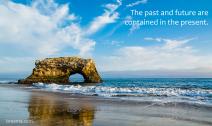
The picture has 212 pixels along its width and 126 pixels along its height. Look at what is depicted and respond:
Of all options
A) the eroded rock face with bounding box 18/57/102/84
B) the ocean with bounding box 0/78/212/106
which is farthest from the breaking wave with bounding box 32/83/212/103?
the eroded rock face with bounding box 18/57/102/84

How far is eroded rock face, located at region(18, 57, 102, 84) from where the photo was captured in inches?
2422

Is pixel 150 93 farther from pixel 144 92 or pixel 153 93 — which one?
pixel 144 92

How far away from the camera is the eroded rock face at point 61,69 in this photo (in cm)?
6153

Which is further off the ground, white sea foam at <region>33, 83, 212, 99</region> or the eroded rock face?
the eroded rock face

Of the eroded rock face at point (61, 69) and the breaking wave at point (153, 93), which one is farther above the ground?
the eroded rock face at point (61, 69)

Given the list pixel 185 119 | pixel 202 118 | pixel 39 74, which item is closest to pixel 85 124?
pixel 185 119

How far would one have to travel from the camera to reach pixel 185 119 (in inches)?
388

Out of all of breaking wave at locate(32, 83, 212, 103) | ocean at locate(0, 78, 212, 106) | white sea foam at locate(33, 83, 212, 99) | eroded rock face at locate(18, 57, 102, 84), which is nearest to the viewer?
ocean at locate(0, 78, 212, 106)

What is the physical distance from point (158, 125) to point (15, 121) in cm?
395

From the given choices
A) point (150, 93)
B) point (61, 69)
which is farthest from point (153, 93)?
point (61, 69)

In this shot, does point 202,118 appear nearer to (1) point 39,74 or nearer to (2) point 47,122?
(2) point 47,122

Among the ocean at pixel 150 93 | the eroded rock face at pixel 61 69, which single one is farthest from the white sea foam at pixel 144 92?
the eroded rock face at pixel 61 69

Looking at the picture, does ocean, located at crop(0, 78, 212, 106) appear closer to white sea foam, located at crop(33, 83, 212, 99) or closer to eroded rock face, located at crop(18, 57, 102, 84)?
white sea foam, located at crop(33, 83, 212, 99)

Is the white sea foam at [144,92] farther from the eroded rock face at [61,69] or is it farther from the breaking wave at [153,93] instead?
the eroded rock face at [61,69]
